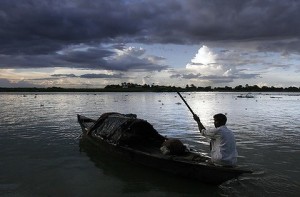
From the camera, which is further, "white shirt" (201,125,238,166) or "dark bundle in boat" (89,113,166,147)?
"dark bundle in boat" (89,113,166,147)

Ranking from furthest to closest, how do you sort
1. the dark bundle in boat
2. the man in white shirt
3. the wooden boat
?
1. the dark bundle in boat
2. the wooden boat
3. the man in white shirt

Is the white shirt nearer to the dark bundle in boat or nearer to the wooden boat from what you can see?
the wooden boat

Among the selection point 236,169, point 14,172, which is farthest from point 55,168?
point 236,169

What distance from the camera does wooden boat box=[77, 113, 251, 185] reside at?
35.4ft

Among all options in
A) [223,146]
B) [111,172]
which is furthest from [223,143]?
[111,172]

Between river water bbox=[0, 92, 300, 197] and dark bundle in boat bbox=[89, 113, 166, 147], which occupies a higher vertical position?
dark bundle in boat bbox=[89, 113, 166, 147]

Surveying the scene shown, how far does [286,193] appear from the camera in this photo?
1115 cm

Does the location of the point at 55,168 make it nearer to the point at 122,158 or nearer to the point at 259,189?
the point at 122,158

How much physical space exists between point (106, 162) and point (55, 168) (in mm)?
2410

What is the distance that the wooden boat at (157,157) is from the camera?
35.4 ft

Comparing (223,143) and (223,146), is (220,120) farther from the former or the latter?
(223,146)

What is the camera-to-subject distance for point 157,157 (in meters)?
12.6

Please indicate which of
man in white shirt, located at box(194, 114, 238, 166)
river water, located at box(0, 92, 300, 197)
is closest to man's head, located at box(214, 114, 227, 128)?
man in white shirt, located at box(194, 114, 238, 166)

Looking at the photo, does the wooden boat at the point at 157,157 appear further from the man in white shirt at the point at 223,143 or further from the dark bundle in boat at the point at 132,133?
the man in white shirt at the point at 223,143
